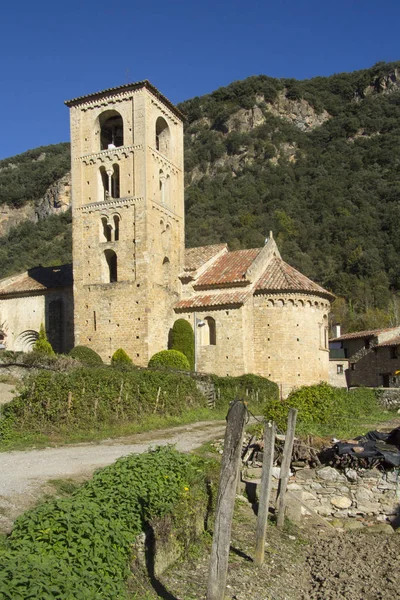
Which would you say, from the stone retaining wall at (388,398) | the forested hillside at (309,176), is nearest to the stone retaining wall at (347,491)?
the stone retaining wall at (388,398)

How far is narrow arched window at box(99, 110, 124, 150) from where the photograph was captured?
1287 inches

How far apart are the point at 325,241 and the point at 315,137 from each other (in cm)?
3141

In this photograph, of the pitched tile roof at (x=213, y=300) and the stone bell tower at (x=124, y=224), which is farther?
the stone bell tower at (x=124, y=224)

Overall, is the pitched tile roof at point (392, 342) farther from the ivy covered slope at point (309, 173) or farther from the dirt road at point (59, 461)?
the ivy covered slope at point (309, 173)

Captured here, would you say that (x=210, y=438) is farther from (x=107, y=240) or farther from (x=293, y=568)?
(x=107, y=240)

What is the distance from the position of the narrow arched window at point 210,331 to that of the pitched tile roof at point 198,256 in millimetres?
3385

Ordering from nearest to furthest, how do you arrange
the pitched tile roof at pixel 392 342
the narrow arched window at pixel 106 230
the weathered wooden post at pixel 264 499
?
the weathered wooden post at pixel 264 499 < the narrow arched window at pixel 106 230 < the pitched tile roof at pixel 392 342

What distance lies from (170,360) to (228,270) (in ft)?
22.2

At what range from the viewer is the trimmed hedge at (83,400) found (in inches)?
623

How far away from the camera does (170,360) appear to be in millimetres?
28109

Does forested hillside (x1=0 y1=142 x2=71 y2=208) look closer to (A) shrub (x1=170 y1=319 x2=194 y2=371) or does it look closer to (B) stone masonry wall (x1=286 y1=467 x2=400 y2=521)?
(A) shrub (x1=170 y1=319 x2=194 y2=371)

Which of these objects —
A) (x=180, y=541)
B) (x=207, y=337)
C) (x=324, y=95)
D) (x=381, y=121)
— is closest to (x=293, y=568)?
(x=180, y=541)

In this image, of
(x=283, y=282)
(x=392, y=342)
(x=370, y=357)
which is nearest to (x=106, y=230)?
(x=283, y=282)

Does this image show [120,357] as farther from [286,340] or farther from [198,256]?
[198,256]
